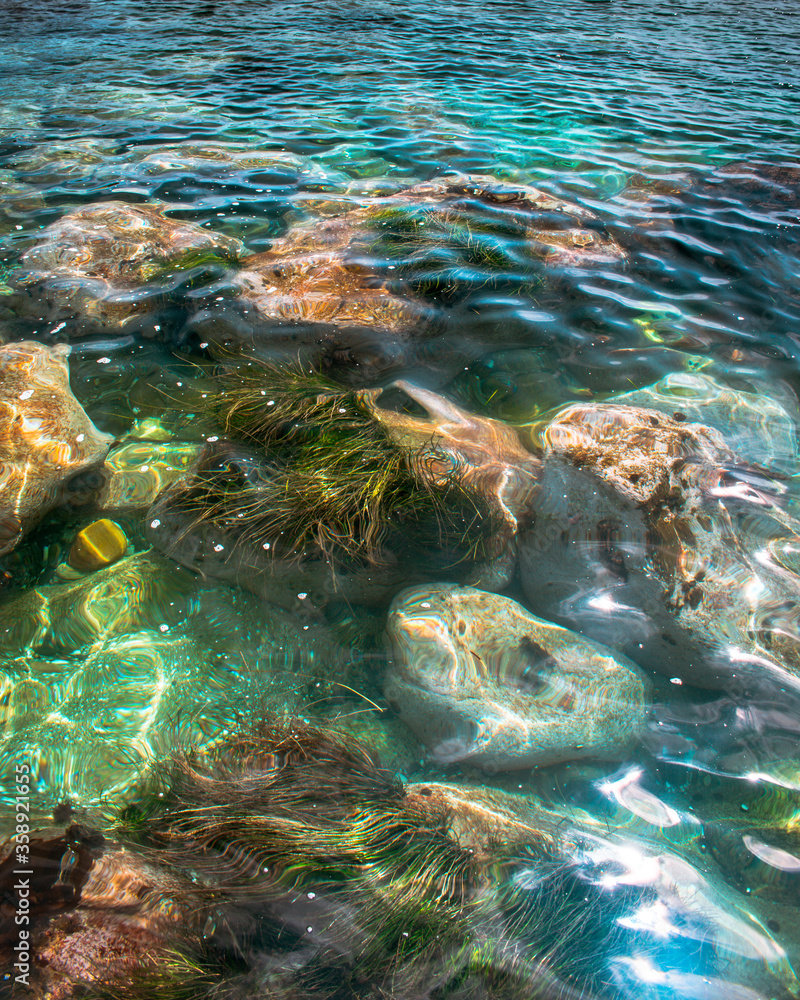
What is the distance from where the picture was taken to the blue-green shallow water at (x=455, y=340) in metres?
2.37

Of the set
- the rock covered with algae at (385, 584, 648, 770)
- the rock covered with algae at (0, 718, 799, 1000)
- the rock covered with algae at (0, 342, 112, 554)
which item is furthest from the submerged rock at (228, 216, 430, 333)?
the rock covered with algae at (0, 718, 799, 1000)

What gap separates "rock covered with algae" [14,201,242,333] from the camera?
15.4 feet

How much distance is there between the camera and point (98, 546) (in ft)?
10.6

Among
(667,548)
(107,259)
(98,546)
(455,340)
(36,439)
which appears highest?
(107,259)

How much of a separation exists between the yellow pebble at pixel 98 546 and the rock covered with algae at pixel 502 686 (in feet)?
5.02

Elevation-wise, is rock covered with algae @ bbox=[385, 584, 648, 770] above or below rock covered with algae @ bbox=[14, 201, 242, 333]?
below

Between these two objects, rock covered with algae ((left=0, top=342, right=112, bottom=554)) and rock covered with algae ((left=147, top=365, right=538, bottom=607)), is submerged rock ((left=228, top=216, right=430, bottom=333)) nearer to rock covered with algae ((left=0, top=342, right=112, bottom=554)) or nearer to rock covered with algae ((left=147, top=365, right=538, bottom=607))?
rock covered with algae ((left=147, top=365, right=538, bottom=607))

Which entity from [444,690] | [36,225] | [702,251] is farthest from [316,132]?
[444,690]

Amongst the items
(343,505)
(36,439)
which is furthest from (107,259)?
(343,505)

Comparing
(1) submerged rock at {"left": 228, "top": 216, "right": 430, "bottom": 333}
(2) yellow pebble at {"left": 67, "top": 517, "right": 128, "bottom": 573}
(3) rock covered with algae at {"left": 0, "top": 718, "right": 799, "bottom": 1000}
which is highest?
(1) submerged rock at {"left": 228, "top": 216, "right": 430, "bottom": 333}

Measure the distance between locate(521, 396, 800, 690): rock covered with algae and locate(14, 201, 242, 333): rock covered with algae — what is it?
352 centimetres

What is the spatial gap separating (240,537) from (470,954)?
6.74 feet

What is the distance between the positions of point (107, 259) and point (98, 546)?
3.13m

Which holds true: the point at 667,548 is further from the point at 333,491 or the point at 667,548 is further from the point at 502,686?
the point at 333,491
